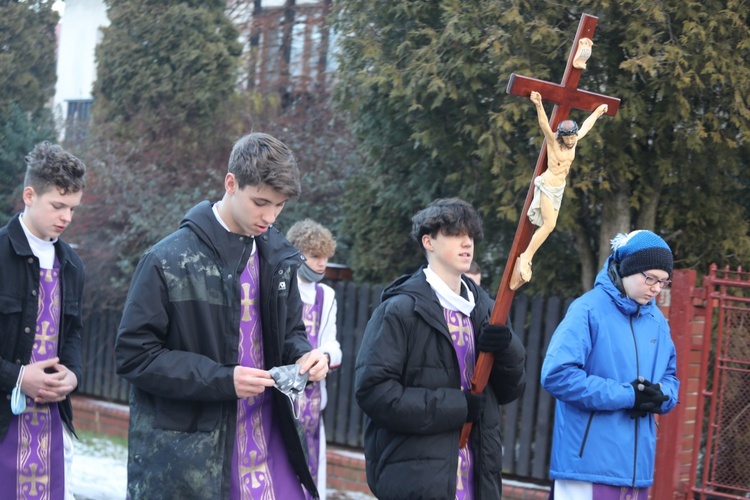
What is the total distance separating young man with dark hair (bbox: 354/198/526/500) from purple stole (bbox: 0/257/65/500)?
144 centimetres

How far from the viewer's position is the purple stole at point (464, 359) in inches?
165

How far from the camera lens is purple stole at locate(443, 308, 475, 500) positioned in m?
4.20

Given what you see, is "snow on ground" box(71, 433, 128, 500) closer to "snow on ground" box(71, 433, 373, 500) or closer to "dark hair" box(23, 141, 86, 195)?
"snow on ground" box(71, 433, 373, 500)

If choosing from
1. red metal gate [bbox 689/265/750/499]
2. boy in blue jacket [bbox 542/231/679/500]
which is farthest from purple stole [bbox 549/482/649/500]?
red metal gate [bbox 689/265/750/499]

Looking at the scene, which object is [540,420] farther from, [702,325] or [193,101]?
[193,101]

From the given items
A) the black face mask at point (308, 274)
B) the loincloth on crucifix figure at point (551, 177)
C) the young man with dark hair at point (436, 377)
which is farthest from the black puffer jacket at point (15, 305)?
the black face mask at point (308, 274)

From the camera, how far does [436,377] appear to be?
4.16 meters

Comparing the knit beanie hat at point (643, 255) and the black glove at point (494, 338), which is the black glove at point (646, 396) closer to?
the knit beanie hat at point (643, 255)

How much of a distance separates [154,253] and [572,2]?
5.06 metres

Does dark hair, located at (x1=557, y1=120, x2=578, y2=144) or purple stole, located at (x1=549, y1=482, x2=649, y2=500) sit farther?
purple stole, located at (x1=549, y1=482, x2=649, y2=500)

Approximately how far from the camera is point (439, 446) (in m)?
4.08

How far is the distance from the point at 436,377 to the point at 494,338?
1.00 ft

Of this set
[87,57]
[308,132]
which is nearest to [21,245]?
[308,132]

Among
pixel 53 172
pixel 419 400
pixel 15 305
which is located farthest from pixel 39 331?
pixel 419 400
